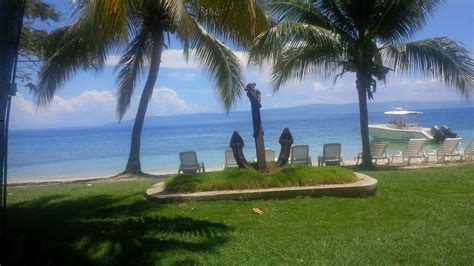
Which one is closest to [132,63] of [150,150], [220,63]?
[220,63]

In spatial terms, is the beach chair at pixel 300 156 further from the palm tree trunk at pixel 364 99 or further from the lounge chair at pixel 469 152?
the lounge chair at pixel 469 152

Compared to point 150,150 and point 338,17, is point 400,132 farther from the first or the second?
point 150,150

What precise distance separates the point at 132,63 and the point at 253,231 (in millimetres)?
11592

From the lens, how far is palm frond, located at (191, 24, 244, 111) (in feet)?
47.8

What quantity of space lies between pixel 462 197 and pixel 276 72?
7648mm

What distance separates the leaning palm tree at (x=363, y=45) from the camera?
13.5 m

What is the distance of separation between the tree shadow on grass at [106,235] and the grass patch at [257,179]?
2.78 ft

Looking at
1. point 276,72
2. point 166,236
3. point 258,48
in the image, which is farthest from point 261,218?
point 276,72

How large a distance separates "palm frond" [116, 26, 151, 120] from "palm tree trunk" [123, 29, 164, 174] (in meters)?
1.06

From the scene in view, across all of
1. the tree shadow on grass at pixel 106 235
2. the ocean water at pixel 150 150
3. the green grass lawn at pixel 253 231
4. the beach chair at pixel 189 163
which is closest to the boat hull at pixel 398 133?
the ocean water at pixel 150 150

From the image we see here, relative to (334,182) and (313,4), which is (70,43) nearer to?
(313,4)

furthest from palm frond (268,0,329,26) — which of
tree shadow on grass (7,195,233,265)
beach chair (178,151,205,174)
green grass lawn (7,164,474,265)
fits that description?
tree shadow on grass (7,195,233,265)

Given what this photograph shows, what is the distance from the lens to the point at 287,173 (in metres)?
8.34

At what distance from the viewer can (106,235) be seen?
18.5 ft
